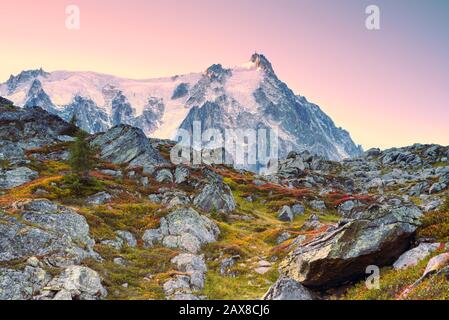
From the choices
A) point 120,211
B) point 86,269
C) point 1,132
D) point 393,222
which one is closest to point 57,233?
point 86,269

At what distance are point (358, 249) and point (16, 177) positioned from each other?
156 ft

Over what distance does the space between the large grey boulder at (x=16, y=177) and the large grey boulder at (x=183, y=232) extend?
25052 mm

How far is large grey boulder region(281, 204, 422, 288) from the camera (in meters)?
19.9

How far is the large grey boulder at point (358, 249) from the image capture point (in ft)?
65.2

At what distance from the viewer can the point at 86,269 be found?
69.6 feet

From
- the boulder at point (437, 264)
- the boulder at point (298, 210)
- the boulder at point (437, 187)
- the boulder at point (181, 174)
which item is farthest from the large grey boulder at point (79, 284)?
the boulder at point (437, 187)

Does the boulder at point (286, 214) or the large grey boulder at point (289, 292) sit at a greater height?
the large grey boulder at point (289, 292)

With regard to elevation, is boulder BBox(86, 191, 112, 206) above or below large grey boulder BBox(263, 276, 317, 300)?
above

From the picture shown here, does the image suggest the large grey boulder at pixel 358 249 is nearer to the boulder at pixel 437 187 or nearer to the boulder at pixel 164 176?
the boulder at pixel 164 176

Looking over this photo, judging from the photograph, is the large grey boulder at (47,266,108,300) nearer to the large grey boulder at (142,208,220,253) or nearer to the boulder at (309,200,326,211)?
the large grey boulder at (142,208,220,253)

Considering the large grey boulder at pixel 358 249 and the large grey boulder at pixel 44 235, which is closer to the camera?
the large grey boulder at pixel 358 249

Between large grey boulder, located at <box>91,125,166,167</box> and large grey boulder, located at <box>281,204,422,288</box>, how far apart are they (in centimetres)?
5025

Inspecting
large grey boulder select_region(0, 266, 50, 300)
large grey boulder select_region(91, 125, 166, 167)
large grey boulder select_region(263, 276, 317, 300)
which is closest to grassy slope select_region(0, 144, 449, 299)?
large grey boulder select_region(0, 266, 50, 300)
